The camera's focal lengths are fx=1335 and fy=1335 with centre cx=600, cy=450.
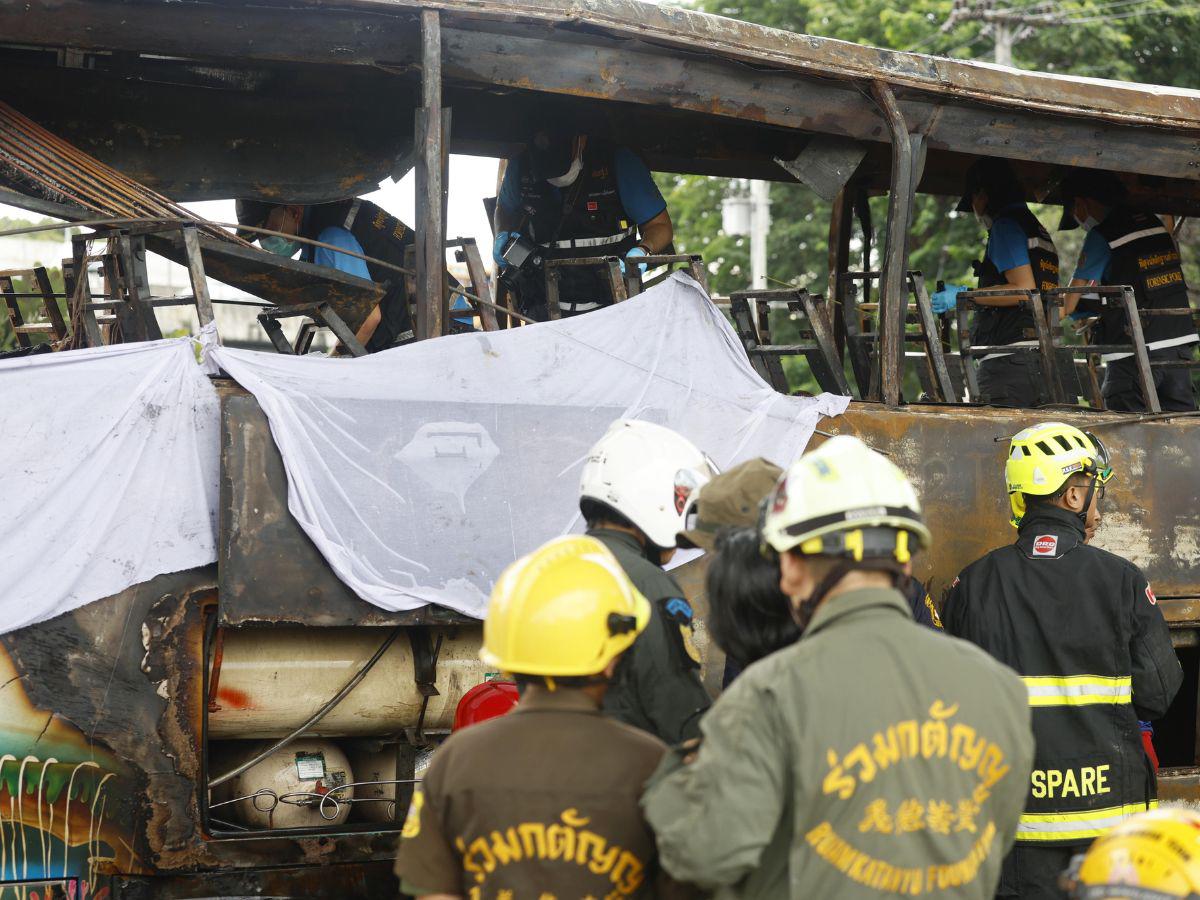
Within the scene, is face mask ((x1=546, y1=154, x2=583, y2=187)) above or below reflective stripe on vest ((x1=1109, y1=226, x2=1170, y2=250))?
above

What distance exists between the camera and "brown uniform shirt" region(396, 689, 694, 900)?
8.13 feet

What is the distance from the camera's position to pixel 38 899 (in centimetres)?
421

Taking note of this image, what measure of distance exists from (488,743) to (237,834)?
2468 mm

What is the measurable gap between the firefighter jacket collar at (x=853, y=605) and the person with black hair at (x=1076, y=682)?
2.01 meters

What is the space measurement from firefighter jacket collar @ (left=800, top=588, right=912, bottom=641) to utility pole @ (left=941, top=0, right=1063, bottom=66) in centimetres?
1499

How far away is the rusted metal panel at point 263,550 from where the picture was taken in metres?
4.53

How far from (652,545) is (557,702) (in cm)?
103

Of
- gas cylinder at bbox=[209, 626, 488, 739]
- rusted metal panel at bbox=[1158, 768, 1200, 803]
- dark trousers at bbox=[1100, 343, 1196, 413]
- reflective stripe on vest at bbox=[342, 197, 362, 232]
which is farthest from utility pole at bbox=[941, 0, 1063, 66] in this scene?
gas cylinder at bbox=[209, 626, 488, 739]

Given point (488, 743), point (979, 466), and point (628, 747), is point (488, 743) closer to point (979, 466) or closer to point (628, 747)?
point (628, 747)

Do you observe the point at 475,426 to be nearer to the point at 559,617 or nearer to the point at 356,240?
the point at 356,240

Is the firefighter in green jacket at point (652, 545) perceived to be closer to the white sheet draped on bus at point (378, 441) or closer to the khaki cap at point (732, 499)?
the khaki cap at point (732, 499)

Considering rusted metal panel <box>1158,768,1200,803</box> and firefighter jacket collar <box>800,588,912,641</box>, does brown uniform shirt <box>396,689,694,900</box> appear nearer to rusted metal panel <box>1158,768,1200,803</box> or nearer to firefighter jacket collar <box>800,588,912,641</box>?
firefighter jacket collar <box>800,588,912,641</box>

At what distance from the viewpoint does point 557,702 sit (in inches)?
101

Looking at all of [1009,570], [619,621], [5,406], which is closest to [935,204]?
[1009,570]
